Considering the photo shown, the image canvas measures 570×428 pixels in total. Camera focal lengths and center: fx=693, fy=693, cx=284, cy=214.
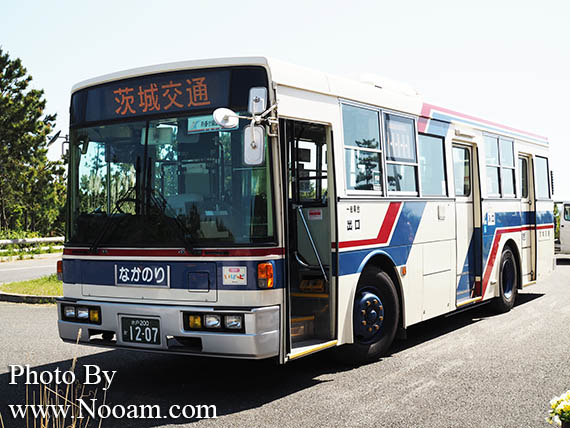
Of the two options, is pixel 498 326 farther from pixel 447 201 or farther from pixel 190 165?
pixel 190 165

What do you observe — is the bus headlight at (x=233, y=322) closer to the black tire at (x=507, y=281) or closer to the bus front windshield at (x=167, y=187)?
the bus front windshield at (x=167, y=187)

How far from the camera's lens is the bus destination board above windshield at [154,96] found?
6.28 metres

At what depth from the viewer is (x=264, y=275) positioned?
600 cm

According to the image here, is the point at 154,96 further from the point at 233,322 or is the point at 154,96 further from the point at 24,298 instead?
the point at 24,298

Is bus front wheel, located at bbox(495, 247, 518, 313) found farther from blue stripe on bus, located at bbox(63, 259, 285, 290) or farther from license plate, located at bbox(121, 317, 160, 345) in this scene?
license plate, located at bbox(121, 317, 160, 345)

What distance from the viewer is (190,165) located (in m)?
6.29

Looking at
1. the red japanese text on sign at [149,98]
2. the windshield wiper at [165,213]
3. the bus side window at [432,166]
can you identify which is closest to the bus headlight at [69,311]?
the windshield wiper at [165,213]

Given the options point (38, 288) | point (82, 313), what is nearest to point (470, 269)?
point (82, 313)

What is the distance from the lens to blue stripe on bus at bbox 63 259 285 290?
598cm

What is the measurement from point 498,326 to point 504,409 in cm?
446

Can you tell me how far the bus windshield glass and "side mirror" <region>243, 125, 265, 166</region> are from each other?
20 centimetres

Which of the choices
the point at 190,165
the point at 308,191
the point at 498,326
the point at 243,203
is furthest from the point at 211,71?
the point at 498,326

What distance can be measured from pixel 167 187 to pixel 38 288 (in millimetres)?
9015

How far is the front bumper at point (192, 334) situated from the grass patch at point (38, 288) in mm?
7068
